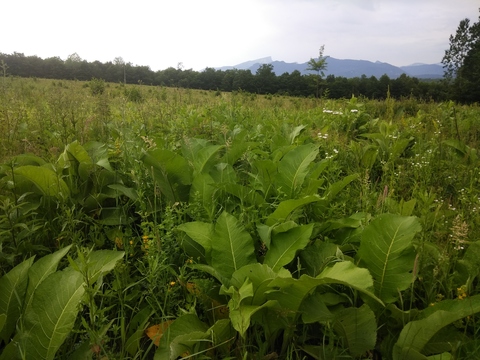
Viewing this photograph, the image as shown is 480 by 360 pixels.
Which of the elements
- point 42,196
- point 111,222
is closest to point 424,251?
point 111,222

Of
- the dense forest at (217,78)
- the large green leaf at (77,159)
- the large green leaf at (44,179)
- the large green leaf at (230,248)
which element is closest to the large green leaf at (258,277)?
the large green leaf at (230,248)

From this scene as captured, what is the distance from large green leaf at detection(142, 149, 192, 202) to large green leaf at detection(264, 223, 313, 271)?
0.78 metres

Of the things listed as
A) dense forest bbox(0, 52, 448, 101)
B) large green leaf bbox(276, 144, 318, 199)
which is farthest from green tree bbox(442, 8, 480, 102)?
large green leaf bbox(276, 144, 318, 199)

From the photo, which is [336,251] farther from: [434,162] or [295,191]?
[434,162]

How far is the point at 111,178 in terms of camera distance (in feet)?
6.90

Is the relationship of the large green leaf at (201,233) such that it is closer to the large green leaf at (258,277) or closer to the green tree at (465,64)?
the large green leaf at (258,277)

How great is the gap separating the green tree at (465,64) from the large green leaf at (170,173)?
44.0 m

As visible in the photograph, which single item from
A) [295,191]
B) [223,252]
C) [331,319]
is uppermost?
[295,191]

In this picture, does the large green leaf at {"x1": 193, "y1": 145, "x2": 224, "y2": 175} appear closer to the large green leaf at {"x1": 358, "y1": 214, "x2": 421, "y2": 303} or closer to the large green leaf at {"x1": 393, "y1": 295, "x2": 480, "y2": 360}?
the large green leaf at {"x1": 358, "y1": 214, "x2": 421, "y2": 303}

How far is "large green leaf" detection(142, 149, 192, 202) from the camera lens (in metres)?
1.91

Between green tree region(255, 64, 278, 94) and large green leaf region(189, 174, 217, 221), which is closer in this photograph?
large green leaf region(189, 174, 217, 221)

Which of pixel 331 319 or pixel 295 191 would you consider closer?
pixel 331 319

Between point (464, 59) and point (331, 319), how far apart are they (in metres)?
60.6

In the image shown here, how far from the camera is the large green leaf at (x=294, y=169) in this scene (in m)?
1.92
